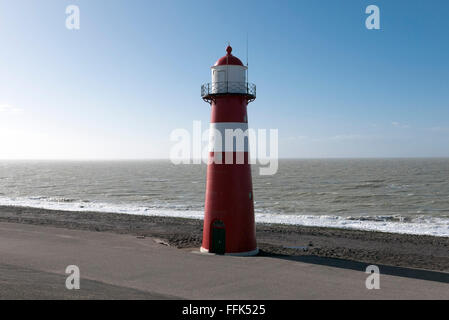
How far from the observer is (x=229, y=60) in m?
14.8

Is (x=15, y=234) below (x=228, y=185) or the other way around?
below

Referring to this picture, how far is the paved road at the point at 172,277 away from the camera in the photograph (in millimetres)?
9781

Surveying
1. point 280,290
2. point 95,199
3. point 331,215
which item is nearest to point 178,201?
point 95,199

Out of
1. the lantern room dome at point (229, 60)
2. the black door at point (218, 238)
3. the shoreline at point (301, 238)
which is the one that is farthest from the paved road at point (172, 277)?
the lantern room dome at point (229, 60)

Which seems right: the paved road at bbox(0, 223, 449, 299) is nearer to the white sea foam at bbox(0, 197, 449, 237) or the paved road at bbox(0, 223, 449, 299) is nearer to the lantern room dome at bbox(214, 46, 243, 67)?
the lantern room dome at bbox(214, 46, 243, 67)

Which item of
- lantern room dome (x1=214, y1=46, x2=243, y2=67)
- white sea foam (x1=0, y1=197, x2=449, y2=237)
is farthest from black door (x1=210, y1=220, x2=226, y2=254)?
white sea foam (x1=0, y1=197, x2=449, y2=237)

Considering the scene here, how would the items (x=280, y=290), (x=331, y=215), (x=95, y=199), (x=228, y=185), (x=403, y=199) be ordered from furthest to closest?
1. (x=95, y=199)
2. (x=403, y=199)
3. (x=331, y=215)
4. (x=228, y=185)
5. (x=280, y=290)

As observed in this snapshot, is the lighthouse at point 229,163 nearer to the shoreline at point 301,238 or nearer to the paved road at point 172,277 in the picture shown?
the paved road at point 172,277

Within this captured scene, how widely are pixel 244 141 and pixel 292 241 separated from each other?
28.1ft

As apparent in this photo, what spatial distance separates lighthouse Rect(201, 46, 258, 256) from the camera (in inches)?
575

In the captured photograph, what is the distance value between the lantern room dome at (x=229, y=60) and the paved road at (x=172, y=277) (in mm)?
7316

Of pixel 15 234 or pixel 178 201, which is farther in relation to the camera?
pixel 178 201
